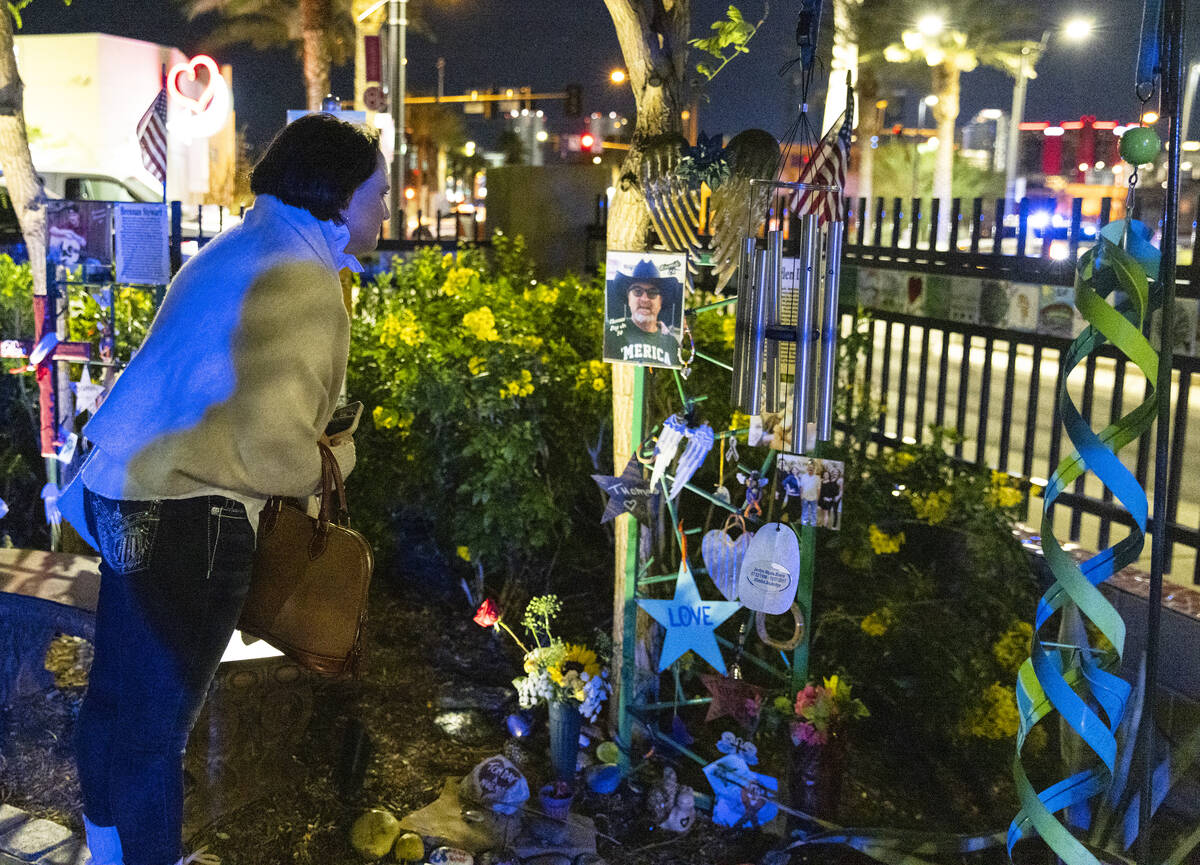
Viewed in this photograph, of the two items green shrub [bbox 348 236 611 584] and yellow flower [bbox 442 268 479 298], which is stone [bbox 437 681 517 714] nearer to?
green shrub [bbox 348 236 611 584]

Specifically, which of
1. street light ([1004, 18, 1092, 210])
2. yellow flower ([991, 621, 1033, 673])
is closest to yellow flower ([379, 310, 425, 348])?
yellow flower ([991, 621, 1033, 673])

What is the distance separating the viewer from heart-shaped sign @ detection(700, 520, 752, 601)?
133 inches

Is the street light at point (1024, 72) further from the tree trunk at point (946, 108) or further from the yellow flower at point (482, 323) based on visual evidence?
the yellow flower at point (482, 323)

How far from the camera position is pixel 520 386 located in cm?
492

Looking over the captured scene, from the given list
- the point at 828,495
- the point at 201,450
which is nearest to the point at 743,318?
the point at 828,495

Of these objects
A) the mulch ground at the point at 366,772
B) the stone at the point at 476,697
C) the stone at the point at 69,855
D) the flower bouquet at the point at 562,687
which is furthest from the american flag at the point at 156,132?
the stone at the point at 69,855

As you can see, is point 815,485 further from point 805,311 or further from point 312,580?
point 312,580

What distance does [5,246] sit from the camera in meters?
10.9

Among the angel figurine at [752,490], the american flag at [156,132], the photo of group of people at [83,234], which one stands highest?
the american flag at [156,132]

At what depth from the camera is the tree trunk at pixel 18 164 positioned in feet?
19.1

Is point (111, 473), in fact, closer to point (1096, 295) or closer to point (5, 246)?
point (1096, 295)

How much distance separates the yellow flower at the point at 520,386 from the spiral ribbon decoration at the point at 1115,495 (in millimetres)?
2733

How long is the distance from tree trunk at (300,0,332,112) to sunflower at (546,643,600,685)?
457 centimetres

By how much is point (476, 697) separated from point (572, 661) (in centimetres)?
71
